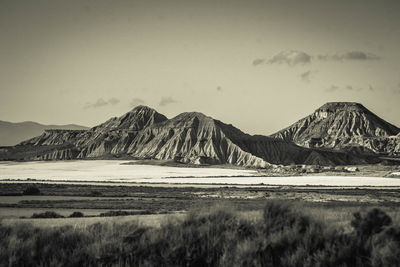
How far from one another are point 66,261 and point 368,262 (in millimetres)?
7655

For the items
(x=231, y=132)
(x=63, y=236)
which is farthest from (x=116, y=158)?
(x=63, y=236)

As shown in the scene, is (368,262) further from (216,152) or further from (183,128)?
(183,128)

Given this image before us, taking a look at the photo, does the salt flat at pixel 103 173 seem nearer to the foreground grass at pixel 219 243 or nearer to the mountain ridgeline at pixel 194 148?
the mountain ridgeline at pixel 194 148

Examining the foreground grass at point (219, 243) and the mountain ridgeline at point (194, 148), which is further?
the mountain ridgeline at point (194, 148)

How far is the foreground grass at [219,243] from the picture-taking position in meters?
12.9

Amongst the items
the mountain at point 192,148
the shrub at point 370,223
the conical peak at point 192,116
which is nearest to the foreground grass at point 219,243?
the shrub at point 370,223

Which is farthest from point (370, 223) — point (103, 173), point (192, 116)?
point (192, 116)

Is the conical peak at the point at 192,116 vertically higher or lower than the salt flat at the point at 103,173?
higher

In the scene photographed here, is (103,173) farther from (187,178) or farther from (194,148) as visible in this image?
(194,148)

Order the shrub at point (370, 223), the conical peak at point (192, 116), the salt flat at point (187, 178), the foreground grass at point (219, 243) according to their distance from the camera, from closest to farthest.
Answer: the foreground grass at point (219, 243) → the shrub at point (370, 223) → the salt flat at point (187, 178) → the conical peak at point (192, 116)

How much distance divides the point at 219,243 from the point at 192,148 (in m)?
150

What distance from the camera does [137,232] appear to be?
14.2 m

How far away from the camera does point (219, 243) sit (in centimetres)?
1372

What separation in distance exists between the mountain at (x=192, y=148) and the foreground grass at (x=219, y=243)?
427 feet
